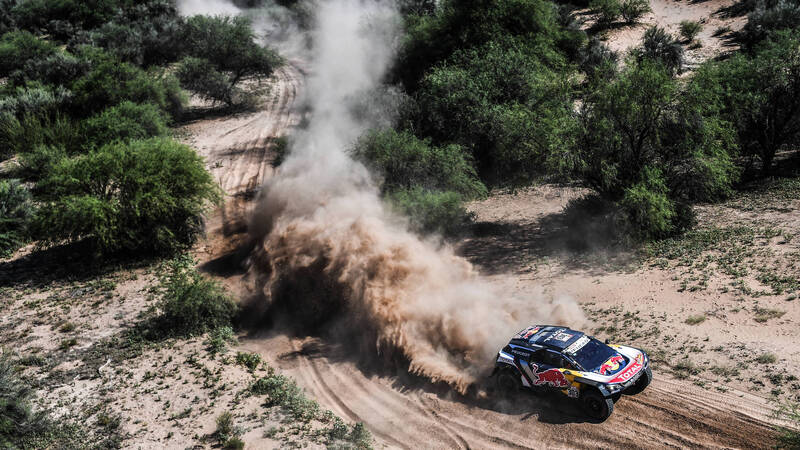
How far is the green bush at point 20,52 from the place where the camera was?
158ft

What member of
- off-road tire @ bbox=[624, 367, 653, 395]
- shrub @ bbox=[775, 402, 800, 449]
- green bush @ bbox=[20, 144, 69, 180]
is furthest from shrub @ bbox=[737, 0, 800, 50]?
green bush @ bbox=[20, 144, 69, 180]

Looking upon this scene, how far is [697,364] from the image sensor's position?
1574cm

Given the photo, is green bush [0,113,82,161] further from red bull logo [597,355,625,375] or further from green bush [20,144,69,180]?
red bull logo [597,355,625,375]

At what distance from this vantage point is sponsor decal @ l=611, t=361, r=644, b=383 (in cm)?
1409

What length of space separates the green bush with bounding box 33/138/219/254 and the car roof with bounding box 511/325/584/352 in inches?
633

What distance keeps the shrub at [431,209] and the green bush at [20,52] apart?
39.2 meters

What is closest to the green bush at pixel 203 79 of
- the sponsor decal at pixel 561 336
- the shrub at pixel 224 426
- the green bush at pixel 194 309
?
the green bush at pixel 194 309

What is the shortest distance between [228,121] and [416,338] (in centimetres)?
2942

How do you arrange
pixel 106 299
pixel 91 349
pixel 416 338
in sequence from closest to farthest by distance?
pixel 416 338 → pixel 91 349 → pixel 106 299

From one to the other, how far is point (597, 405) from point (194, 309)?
42.1 feet

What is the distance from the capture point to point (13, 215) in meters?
26.6

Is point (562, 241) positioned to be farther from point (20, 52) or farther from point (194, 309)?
point (20, 52)

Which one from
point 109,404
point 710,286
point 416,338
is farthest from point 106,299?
point 710,286

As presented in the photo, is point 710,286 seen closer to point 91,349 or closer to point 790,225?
point 790,225
